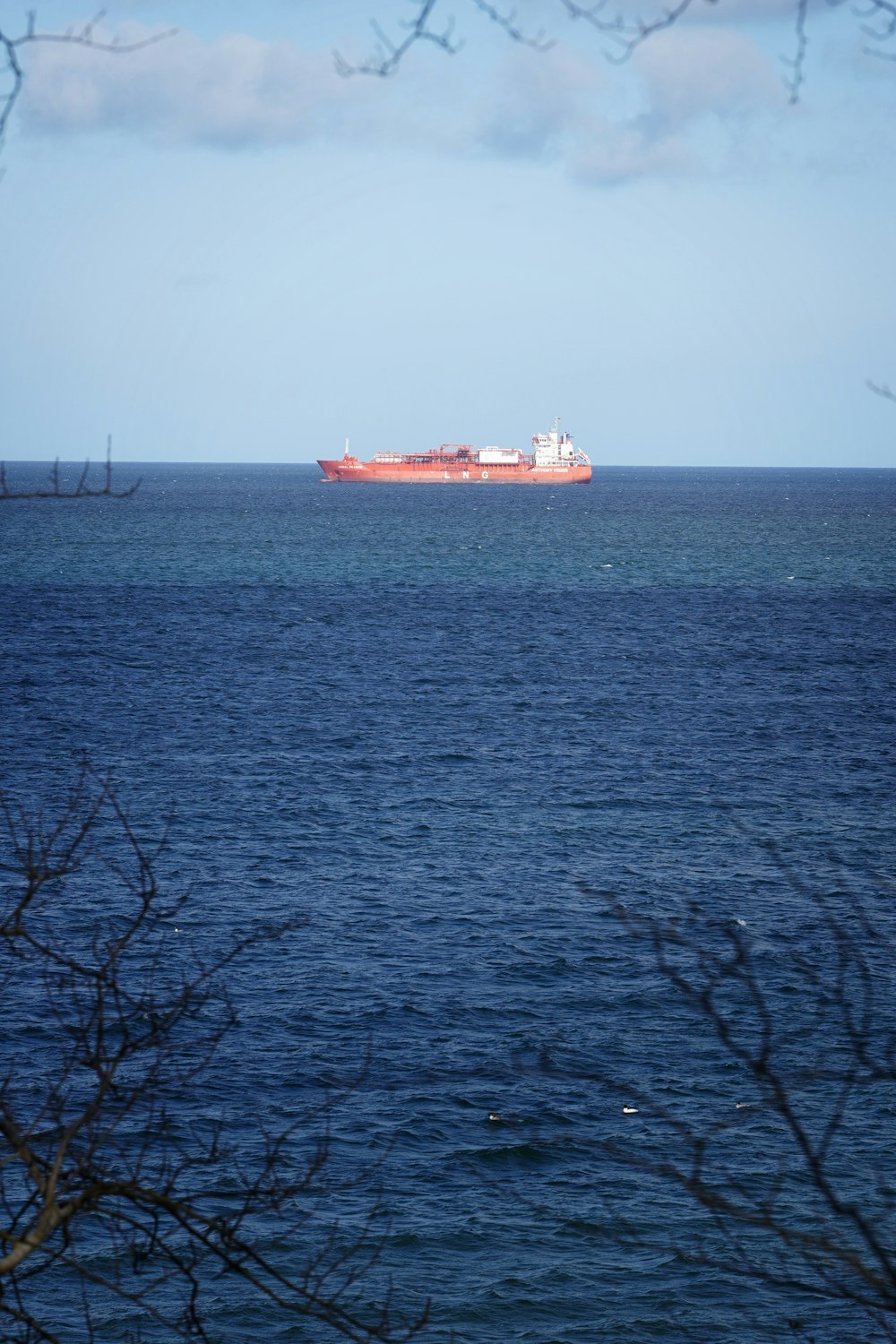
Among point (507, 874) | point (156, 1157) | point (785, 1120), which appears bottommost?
point (156, 1157)

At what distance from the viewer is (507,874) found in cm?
2781

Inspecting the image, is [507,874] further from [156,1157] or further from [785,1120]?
[156,1157]

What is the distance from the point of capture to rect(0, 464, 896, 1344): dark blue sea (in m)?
15.9

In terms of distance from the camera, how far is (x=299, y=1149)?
57.6 feet

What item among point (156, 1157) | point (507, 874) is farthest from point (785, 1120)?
point (507, 874)

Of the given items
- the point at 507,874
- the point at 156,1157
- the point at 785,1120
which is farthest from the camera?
the point at 507,874

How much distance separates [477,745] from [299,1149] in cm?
2289

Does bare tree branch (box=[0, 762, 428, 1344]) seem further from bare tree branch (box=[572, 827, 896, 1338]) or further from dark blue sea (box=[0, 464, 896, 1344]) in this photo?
bare tree branch (box=[572, 827, 896, 1338])

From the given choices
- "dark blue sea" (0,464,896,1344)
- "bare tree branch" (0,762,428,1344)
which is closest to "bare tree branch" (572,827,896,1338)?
"dark blue sea" (0,464,896,1344)

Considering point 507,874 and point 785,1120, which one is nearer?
point 785,1120

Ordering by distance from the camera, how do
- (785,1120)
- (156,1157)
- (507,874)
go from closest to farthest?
(785,1120) → (156,1157) → (507,874)

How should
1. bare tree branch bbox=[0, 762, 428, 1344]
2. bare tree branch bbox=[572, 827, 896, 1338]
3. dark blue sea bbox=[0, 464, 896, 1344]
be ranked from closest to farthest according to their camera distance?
bare tree branch bbox=[0, 762, 428, 1344] < dark blue sea bbox=[0, 464, 896, 1344] < bare tree branch bbox=[572, 827, 896, 1338]

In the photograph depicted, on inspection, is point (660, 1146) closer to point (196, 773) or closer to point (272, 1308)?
point (272, 1308)

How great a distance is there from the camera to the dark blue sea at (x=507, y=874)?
52.1ft
